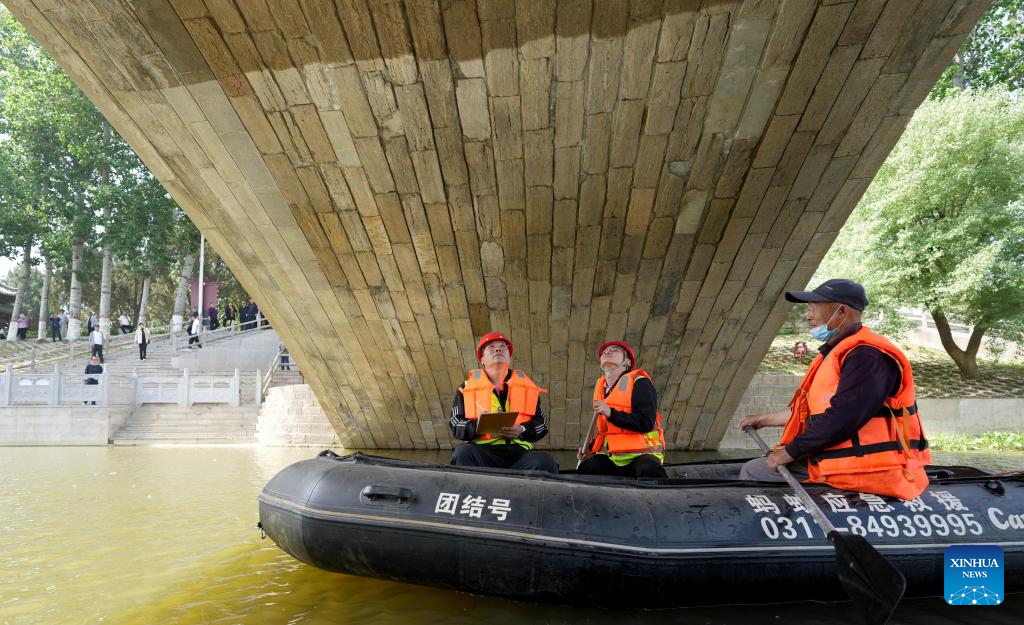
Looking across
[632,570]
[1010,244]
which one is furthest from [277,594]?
[1010,244]

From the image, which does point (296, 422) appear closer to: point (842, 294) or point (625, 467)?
point (625, 467)

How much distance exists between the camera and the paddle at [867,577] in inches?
99.1

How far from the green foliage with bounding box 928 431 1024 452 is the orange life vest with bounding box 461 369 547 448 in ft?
31.2

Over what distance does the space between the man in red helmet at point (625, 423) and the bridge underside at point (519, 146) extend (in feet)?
6.07

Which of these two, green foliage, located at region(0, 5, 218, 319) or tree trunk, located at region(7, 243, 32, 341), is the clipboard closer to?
green foliage, located at region(0, 5, 218, 319)

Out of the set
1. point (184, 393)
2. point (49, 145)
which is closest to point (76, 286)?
point (49, 145)

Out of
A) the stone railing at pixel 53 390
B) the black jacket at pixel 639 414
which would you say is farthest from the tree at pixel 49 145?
the black jacket at pixel 639 414

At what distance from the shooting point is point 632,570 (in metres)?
2.91

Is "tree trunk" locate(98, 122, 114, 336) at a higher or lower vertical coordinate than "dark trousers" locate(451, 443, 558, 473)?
higher

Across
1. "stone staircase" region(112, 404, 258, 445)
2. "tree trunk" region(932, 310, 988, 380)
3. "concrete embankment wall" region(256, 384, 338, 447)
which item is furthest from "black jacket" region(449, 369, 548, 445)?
"tree trunk" region(932, 310, 988, 380)

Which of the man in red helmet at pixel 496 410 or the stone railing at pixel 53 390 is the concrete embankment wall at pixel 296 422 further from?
the man in red helmet at pixel 496 410

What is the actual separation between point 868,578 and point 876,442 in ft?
2.13

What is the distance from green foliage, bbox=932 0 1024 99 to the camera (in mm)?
14898

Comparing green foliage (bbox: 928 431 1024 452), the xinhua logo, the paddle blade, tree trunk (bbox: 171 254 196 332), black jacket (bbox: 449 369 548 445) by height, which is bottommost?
green foliage (bbox: 928 431 1024 452)
